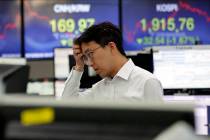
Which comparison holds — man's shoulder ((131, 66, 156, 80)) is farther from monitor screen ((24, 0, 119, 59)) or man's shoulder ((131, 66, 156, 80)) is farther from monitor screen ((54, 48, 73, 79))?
monitor screen ((24, 0, 119, 59))

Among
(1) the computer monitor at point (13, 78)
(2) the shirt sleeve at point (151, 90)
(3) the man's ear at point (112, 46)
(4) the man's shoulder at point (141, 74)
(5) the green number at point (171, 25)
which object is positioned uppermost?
(5) the green number at point (171, 25)

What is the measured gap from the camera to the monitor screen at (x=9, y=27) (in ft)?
22.9

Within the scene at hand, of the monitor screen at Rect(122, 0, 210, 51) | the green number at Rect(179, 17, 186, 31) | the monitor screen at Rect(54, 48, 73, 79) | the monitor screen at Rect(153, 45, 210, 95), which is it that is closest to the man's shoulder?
the monitor screen at Rect(153, 45, 210, 95)

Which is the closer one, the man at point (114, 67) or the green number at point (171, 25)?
the man at point (114, 67)

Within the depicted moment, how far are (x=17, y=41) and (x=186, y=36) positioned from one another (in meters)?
2.72

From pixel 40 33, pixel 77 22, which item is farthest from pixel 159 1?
pixel 40 33

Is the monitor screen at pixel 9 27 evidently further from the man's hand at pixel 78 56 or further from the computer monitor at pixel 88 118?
the computer monitor at pixel 88 118

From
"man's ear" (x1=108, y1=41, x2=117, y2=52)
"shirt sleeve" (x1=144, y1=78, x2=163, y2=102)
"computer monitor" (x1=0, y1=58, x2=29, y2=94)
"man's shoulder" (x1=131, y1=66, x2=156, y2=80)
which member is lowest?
"shirt sleeve" (x1=144, y1=78, x2=163, y2=102)

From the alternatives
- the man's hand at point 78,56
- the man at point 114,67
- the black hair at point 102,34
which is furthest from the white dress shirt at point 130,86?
the man's hand at point 78,56

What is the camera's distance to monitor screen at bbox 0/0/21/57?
22.9 feet

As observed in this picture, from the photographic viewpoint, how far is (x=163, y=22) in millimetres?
7148

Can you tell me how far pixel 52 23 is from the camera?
7094mm

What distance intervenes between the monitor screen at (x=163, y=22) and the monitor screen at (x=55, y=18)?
0.94ft

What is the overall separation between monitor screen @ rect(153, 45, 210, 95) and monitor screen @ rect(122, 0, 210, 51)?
3791 mm
